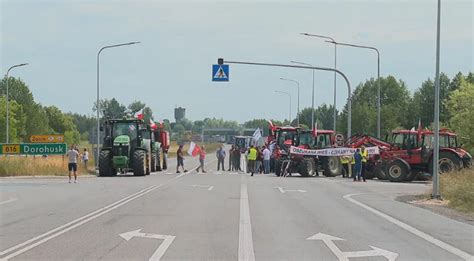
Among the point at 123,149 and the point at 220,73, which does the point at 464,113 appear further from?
the point at 123,149

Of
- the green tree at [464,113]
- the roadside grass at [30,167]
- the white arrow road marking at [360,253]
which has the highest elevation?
the green tree at [464,113]

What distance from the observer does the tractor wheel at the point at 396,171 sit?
1411 inches

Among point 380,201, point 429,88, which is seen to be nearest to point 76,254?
point 380,201

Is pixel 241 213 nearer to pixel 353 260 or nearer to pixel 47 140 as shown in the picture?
pixel 353 260

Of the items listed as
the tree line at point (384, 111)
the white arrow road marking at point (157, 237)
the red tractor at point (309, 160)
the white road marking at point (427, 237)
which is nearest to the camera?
the white arrow road marking at point (157, 237)

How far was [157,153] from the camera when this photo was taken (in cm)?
4803

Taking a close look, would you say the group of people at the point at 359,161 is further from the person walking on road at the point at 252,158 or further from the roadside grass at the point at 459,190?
the roadside grass at the point at 459,190

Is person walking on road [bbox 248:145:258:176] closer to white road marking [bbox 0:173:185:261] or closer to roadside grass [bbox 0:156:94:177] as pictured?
roadside grass [bbox 0:156:94:177]

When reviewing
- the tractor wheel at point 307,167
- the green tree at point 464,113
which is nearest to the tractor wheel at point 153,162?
the tractor wheel at point 307,167

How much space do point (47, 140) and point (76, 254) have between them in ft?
148

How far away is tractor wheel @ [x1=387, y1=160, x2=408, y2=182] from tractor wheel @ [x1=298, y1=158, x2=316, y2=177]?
514 cm

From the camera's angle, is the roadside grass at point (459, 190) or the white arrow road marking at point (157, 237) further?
the roadside grass at point (459, 190)

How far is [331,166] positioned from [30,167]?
17053 mm

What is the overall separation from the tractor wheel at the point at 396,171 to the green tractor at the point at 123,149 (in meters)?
12.8
